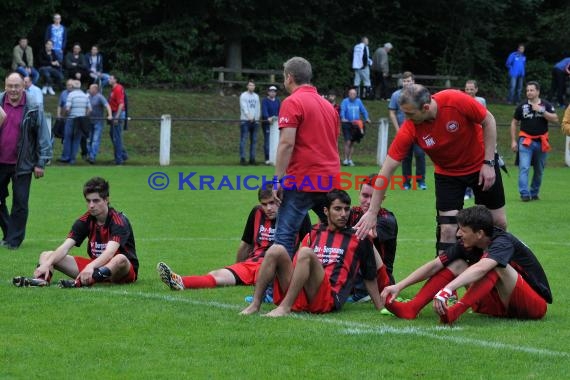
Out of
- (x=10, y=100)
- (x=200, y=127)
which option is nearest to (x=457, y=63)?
(x=200, y=127)

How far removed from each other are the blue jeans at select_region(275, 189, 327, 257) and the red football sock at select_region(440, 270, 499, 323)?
4.80 feet

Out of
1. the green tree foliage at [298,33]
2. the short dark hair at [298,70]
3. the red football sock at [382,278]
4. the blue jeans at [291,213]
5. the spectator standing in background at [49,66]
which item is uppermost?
the green tree foliage at [298,33]

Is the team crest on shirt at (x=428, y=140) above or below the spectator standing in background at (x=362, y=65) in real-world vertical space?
below

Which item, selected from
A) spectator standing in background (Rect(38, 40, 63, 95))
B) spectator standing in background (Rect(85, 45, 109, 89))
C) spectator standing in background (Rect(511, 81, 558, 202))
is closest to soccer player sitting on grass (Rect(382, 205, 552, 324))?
spectator standing in background (Rect(511, 81, 558, 202))

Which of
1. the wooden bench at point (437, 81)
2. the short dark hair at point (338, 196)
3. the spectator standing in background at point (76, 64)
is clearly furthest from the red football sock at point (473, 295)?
the wooden bench at point (437, 81)

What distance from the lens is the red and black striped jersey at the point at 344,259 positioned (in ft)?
30.8

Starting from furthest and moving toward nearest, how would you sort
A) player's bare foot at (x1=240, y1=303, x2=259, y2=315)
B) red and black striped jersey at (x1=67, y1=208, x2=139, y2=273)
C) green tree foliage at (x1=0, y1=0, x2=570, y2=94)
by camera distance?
green tree foliage at (x1=0, y1=0, x2=570, y2=94) → red and black striped jersey at (x1=67, y1=208, x2=139, y2=273) → player's bare foot at (x1=240, y1=303, x2=259, y2=315)

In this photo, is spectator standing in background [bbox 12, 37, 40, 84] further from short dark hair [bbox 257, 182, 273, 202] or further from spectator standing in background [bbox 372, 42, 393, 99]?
short dark hair [bbox 257, 182, 273, 202]

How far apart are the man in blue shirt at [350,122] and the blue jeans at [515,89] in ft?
42.4

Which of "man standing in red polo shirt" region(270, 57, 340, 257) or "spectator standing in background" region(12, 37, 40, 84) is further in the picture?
"spectator standing in background" region(12, 37, 40, 84)

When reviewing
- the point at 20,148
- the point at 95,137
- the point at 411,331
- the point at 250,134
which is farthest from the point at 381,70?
the point at 411,331

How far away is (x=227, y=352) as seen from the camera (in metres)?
7.56

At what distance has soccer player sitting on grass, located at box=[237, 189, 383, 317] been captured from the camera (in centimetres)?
891

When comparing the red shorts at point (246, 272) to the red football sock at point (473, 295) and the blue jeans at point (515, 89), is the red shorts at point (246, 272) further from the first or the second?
the blue jeans at point (515, 89)
